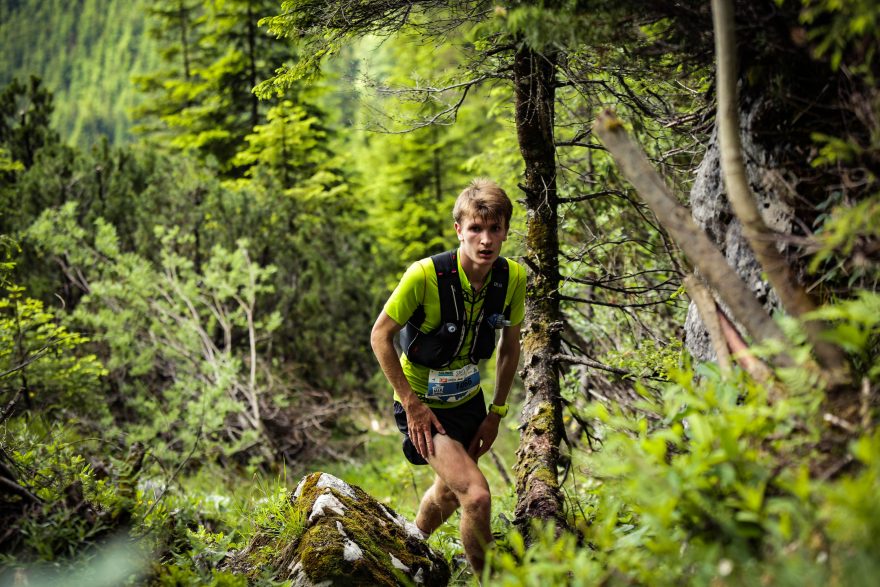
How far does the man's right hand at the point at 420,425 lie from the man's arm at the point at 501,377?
498mm

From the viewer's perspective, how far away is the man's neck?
3660 mm

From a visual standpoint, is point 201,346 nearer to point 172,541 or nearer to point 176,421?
point 176,421

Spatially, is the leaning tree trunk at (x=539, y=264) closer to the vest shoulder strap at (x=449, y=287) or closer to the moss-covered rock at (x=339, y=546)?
the vest shoulder strap at (x=449, y=287)

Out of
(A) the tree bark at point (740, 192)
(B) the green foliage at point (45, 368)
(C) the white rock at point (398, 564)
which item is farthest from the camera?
(B) the green foliage at point (45, 368)

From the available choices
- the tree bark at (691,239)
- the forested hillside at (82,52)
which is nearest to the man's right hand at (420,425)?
the tree bark at (691,239)

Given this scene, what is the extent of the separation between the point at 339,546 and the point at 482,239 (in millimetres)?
2008

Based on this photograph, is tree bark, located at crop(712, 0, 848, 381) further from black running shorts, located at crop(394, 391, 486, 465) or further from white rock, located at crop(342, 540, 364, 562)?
white rock, located at crop(342, 540, 364, 562)

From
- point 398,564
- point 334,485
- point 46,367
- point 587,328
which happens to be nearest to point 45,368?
point 46,367

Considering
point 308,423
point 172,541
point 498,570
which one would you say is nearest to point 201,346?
point 308,423

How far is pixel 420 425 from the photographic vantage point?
3629mm

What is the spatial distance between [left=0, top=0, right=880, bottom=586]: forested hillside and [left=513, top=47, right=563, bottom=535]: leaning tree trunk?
0.06 feet

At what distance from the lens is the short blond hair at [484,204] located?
11.8ft

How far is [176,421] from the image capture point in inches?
372

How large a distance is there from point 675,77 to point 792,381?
1.92 m
